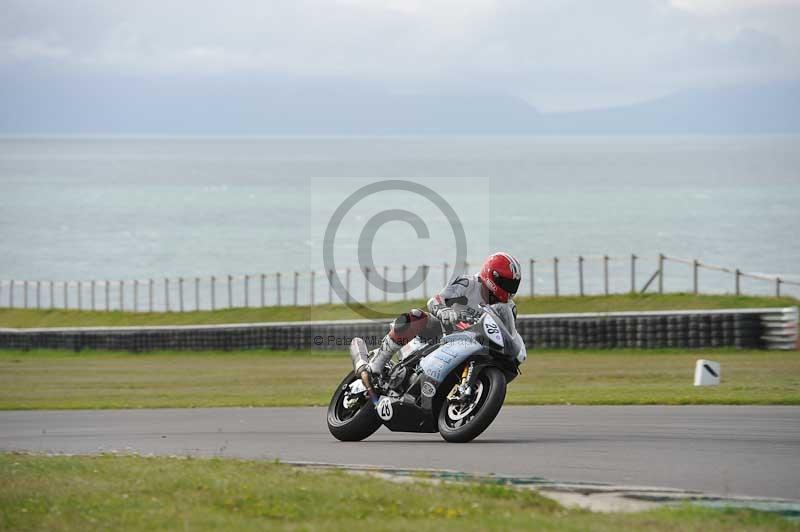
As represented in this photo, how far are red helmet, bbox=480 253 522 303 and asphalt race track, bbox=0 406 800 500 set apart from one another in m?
1.49

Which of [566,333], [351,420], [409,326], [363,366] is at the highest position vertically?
[409,326]

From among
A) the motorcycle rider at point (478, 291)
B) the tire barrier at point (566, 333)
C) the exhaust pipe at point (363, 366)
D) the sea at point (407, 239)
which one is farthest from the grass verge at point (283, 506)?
the sea at point (407, 239)

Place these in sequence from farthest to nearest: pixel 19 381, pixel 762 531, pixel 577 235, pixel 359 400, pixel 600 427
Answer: pixel 577 235 < pixel 19 381 < pixel 600 427 < pixel 359 400 < pixel 762 531

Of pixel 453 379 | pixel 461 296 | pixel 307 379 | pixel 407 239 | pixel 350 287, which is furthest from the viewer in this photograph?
pixel 407 239

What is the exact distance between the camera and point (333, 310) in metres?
51.0

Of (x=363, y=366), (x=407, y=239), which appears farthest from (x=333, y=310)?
(x=407, y=239)

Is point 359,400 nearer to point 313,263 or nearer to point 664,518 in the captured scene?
point 664,518

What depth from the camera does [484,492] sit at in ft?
27.4

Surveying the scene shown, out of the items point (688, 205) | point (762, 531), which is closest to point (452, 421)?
point (762, 531)

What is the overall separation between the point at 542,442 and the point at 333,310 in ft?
130

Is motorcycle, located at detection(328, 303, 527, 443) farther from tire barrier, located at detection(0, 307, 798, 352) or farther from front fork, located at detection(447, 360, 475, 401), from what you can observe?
tire barrier, located at detection(0, 307, 798, 352)

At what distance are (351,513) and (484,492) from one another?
1.09 meters

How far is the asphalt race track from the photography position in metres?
9.55

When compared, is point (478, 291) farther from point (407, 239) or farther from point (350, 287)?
point (407, 239)
